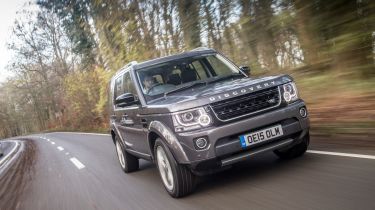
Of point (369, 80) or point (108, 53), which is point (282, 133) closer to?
point (369, 80)

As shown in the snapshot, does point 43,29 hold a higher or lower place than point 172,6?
higher

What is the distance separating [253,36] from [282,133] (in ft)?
27.1

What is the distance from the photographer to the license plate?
4.91 m

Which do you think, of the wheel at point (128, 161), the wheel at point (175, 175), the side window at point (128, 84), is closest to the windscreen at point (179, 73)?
the side window at point (128, 84)

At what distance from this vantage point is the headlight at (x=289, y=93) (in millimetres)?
5293

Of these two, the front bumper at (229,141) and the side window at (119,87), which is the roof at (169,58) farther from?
the front bumper at (229,141)

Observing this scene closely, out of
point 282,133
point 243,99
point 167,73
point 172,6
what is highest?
point 172,6

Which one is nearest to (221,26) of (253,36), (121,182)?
(253,36)

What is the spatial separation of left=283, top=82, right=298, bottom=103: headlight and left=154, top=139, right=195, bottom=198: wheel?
4.61 ft

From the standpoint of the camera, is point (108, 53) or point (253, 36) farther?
point (108, 53)

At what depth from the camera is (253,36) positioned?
13000 millimetres

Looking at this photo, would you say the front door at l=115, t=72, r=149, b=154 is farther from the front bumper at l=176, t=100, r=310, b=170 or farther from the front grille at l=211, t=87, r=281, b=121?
the front grille at l=211, t=87, r=281, b=121

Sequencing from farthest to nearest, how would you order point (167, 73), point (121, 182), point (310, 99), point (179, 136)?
point (310, 99) < point (121, 182) < point (167, 73) < point (179, 136)

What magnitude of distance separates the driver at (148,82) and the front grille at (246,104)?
1548mm
